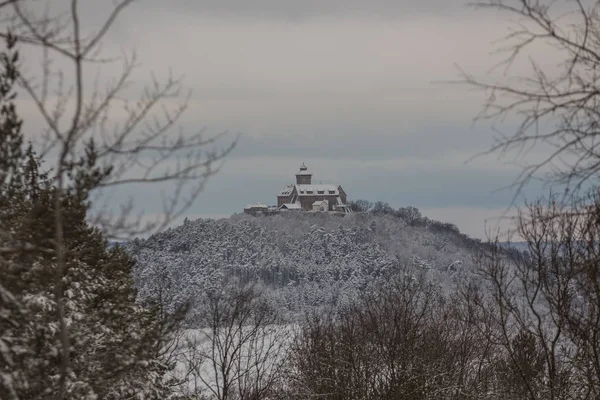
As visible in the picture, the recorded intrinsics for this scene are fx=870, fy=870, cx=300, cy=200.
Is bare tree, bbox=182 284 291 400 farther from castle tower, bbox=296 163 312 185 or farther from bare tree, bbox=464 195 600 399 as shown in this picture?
castle tower, bbox=296 163 312 185

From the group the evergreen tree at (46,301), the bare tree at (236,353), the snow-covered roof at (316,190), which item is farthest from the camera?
the snow-covered roof at (316,190)

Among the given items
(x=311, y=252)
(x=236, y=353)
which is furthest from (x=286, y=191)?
(x=236, y=353)

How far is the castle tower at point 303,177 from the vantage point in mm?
183750

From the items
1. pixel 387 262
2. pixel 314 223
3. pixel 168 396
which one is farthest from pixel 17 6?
pixel 314 223

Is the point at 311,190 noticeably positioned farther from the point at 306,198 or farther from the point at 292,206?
the point at 292,206

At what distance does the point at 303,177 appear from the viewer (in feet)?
608

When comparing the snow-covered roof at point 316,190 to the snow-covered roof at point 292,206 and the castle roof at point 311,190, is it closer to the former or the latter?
the castle roof at point 311,190

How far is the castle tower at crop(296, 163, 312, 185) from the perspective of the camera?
18375cm

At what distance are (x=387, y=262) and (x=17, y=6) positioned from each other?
5585 inches

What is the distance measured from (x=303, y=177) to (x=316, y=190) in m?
4.77

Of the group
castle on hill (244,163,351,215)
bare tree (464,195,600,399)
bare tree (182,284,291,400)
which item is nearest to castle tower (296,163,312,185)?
castle on hill (244,163,351,215)

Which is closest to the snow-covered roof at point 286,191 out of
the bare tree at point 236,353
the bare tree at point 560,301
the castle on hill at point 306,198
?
the castle on hill at point 306,198

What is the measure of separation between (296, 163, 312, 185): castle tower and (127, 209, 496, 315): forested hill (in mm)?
13706

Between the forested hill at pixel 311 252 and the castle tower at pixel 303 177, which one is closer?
the forested hill at pixel 311 252
